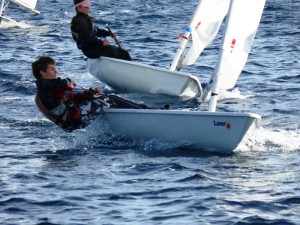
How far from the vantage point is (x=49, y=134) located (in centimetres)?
1040

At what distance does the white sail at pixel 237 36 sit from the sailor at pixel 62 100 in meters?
1.38

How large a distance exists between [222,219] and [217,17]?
5.82 metres

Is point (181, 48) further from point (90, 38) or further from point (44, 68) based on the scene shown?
point (44, 68)

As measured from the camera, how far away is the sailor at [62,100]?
30.7 feet

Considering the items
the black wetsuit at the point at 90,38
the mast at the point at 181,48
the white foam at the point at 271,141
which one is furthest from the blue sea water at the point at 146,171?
the black wetsuit at the point at 90,38

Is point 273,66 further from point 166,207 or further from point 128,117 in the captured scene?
point 166,207

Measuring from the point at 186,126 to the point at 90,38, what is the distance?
10.5ft

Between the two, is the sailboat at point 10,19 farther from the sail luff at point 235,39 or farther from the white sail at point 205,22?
the sail luff at point 235,39

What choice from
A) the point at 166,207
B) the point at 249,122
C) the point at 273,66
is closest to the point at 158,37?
the point at 273,66

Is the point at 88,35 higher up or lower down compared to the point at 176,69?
higher up

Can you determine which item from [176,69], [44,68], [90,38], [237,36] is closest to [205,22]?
[176,69]

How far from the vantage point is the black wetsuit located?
39.0 feet

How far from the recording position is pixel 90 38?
1212cm

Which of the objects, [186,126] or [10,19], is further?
[10,19]
